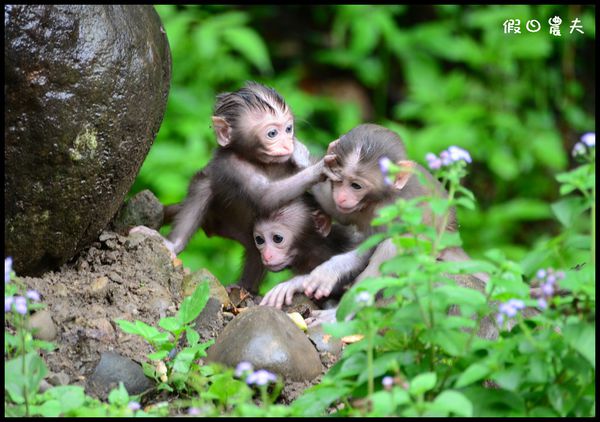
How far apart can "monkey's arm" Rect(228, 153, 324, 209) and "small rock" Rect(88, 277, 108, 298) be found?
1054mm

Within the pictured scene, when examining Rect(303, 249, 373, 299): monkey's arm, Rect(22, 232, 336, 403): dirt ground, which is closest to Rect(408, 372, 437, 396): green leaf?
Rect(22, 232, 336, 403): dirt ground

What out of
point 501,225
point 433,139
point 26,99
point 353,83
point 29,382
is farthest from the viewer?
point 353,83

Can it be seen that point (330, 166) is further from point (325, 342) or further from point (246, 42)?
A: point (246, 42)

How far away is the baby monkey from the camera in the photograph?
6.14 m

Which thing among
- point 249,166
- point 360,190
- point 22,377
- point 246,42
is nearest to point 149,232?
point 249,166

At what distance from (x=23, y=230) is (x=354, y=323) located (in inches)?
68.6

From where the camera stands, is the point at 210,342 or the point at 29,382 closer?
the point at 29,382

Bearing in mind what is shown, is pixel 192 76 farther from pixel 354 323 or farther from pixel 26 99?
pixel 354 323

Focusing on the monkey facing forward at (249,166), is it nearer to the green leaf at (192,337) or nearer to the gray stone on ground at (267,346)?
the gray stone on ground at (267,346)

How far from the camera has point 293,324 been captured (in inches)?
200

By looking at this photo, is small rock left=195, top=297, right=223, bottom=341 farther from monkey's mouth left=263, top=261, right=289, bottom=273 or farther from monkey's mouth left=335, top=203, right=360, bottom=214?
monkey's mouth left=335, top=203, right=360, bottom=214

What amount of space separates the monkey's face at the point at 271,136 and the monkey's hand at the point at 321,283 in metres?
0.72

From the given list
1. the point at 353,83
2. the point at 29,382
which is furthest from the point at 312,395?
the point at 353,83

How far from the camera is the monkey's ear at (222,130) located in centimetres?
621
